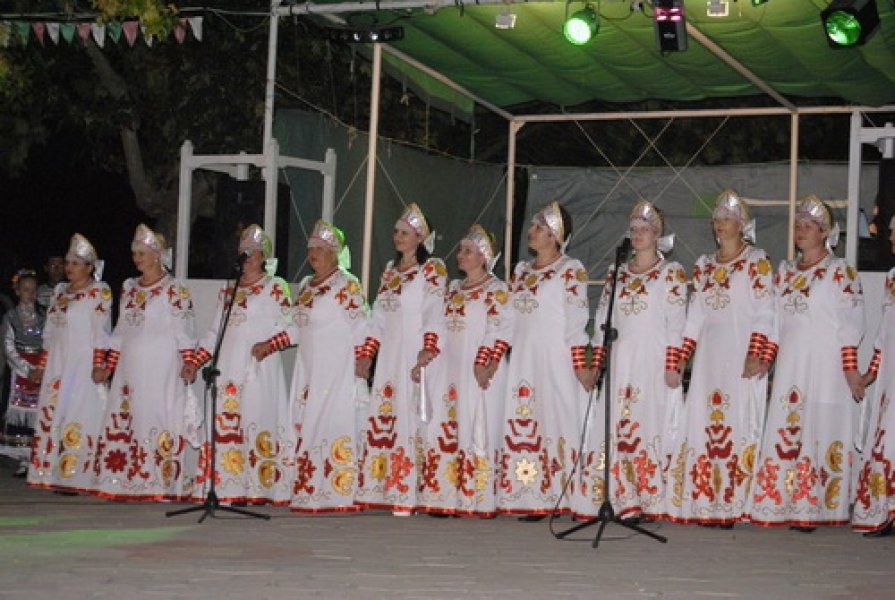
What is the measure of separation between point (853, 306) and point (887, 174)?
816mm

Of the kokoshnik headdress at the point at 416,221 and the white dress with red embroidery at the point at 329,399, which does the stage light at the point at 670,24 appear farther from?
the white dress with red embroidery at the point at 329,399

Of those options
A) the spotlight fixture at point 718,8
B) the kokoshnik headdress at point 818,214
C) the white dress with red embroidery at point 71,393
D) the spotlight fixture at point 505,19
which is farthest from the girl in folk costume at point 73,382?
the kokoshnik headdress at point 818,214

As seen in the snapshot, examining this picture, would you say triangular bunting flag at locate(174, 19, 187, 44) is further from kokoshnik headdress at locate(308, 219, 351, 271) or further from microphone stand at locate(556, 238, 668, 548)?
microphone stand at locate(556, 238, 668, 548)

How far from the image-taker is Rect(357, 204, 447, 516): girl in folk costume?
9.68 meters

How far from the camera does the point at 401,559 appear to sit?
24.9 feet

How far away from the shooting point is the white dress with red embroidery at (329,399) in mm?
9703

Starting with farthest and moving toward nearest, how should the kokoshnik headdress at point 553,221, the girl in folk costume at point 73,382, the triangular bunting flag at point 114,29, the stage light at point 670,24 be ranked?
the triangular bunting flag at point 114,29 < the girl in folk costume at point 73,382 < the kokoshnik headdress at point 553,221 < the stage light at point 670,24

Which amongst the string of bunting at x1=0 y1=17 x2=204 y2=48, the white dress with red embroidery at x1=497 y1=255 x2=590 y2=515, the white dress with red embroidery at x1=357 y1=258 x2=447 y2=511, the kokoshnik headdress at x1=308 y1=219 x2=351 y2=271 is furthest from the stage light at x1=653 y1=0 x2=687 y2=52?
the string of bunting at x1=0 y1=17 x2=204 y2=48

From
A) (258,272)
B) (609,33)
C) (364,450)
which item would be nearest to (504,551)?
(364,450)

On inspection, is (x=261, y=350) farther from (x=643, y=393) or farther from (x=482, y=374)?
(x=643, y=393)

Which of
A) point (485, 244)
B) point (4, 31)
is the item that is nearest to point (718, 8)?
point (485, 244)

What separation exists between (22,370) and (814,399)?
596 centimetres

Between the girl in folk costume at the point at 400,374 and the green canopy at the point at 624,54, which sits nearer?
the girl in folk costume at the point at 400,374

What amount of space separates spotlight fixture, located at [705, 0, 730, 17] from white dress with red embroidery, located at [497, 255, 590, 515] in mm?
1729
